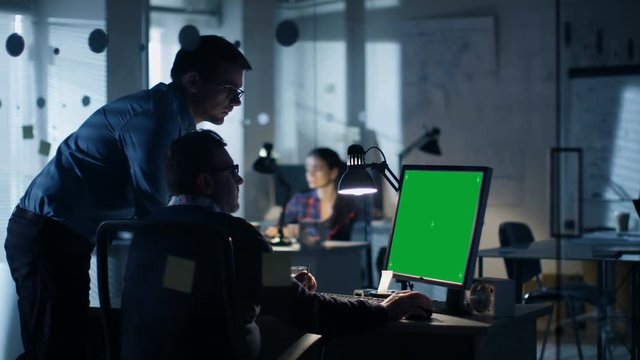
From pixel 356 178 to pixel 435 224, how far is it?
304 millimetres

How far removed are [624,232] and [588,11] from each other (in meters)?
1.69

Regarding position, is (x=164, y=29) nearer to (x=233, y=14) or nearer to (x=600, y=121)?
(x=233, y=14)

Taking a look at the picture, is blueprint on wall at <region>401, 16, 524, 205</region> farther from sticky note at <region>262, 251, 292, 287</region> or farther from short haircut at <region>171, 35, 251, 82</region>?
sticky note at <region>262, 251, 292, 287</region>

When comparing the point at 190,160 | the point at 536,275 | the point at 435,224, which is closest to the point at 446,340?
the point at 435,224

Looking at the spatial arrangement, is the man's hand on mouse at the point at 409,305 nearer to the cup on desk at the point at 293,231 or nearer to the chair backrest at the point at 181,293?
the chair backrest at the point at 181,293

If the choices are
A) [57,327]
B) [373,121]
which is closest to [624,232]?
[373,121]

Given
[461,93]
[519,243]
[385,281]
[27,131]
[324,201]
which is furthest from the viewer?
[461,93]

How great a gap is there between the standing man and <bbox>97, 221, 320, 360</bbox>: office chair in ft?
2.25

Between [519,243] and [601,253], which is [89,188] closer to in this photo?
[601,253]

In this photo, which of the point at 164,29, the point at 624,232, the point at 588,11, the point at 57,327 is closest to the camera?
the point at 57,327

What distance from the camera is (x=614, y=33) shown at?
257 inches

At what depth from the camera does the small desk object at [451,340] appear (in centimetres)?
241

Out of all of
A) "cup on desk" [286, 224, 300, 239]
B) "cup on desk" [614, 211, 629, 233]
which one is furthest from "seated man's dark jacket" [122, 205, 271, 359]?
"cup on desk" [614, 211, 629, 233]

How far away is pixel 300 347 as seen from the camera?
2301 millimetres
